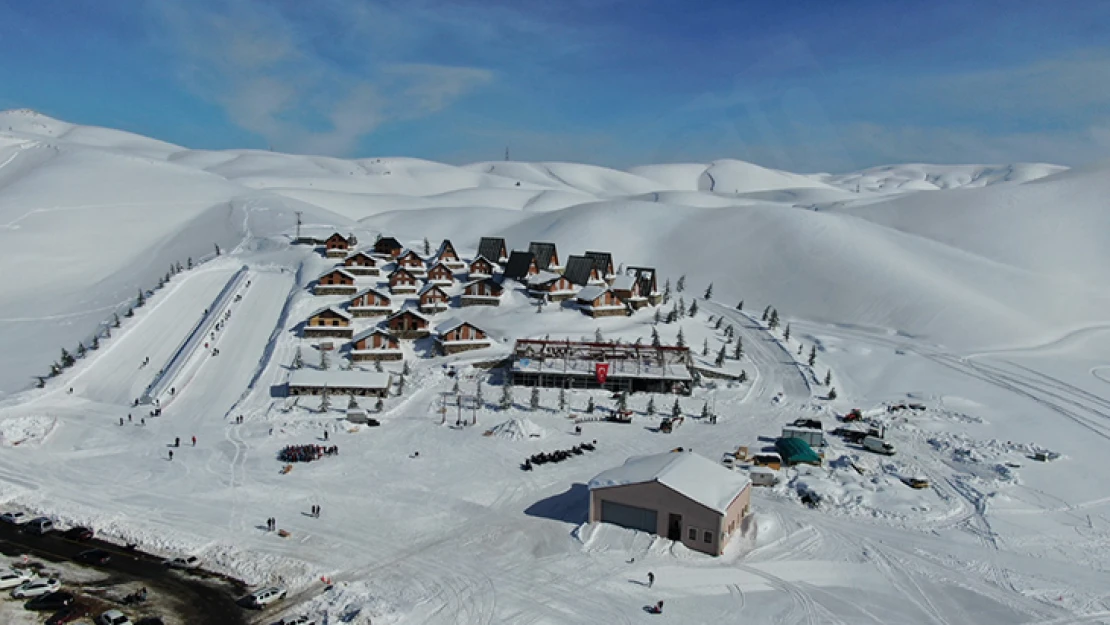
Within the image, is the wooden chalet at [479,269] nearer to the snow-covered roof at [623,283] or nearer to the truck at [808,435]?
the snow-covered roof at [623,283]

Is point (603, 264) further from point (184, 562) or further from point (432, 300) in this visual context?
point (184, 562)

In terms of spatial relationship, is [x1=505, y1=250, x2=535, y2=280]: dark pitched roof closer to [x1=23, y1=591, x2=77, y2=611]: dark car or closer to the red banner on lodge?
the red banner on lodge

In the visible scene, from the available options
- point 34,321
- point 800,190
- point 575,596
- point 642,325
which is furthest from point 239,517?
point 800,190

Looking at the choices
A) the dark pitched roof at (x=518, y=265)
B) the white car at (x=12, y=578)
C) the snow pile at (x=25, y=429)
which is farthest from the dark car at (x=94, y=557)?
the dark pitched roof at (x=518, y=265)

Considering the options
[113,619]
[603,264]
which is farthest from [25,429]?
[603,264]

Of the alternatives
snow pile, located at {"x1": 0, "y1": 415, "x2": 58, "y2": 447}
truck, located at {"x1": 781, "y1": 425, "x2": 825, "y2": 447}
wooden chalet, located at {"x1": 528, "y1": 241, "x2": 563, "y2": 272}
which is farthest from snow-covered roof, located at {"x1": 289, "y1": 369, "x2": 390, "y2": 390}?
wooden chalet, located at {"x1": 528, "y1": 241, "x2": 563, "y2": 272}
